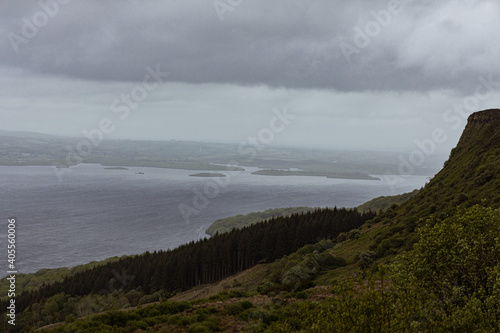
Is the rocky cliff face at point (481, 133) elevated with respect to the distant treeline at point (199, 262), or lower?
elevated

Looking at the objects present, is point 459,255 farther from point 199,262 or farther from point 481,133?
point 199,262

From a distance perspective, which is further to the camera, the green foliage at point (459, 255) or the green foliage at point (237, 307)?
the green foliage at point (237, 307)

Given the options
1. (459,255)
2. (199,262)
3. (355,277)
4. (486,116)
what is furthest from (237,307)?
(486,116)

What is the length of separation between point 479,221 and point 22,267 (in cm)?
16242

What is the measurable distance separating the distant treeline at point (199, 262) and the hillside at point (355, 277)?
342mm

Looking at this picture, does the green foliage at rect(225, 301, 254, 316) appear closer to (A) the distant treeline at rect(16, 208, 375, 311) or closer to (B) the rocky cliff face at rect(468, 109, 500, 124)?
(A) the distant treeline at rect(16, 208, 375, 311)

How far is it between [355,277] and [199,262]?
230 ft

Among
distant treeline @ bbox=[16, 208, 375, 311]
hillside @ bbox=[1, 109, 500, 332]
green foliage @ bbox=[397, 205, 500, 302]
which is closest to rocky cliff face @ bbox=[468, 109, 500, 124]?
hillside @ bbox=[1, 109, 500, 332]

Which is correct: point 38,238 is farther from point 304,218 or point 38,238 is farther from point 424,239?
point 424,239

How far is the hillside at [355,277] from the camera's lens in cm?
1377

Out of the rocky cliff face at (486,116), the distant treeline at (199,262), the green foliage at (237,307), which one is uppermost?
the rocky cliff face at (486,116)

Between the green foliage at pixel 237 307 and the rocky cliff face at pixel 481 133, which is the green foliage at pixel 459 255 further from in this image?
the rocky cliff face at pixel 481 133

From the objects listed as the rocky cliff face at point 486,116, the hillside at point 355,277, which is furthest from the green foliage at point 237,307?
the rocky cliff face at point 486,116

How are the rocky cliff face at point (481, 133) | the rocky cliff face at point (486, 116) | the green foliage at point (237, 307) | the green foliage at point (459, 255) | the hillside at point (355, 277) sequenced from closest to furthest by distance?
the hillside at point (355, 277), the green foliage at point (459, 255), the green foliage at point (237, 307), the rocky cliff face at point (481, 133), the rocky cliff face at point (486, 116)
